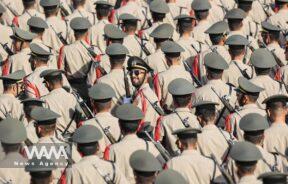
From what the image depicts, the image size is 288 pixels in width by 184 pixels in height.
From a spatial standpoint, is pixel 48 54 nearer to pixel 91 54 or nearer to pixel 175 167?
pixel 91 54

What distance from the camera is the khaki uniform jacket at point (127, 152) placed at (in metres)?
20.7

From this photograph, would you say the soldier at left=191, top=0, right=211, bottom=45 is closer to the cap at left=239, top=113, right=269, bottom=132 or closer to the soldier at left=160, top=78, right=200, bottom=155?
the soldier at left=160, top=78, right=200, bottom=155

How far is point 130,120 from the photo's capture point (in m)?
20.9

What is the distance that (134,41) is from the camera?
27.4m

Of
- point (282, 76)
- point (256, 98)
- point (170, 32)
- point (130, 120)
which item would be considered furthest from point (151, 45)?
point (130, 120)

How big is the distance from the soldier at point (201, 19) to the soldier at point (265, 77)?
338cm

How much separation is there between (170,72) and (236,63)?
5.36 feet

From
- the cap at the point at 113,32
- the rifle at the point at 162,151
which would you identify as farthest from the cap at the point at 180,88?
the cap at the point at 113,32

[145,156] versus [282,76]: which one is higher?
A: [145,156]

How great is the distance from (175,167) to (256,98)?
376 cm

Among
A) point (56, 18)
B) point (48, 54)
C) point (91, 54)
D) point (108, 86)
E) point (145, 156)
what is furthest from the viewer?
point (56, 18)

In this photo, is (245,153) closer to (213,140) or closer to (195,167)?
(195,167)

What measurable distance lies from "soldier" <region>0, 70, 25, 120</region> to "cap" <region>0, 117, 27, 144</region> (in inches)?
110

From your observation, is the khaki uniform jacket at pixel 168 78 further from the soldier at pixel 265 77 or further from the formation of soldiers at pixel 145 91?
the soldier at pixel 265 77
